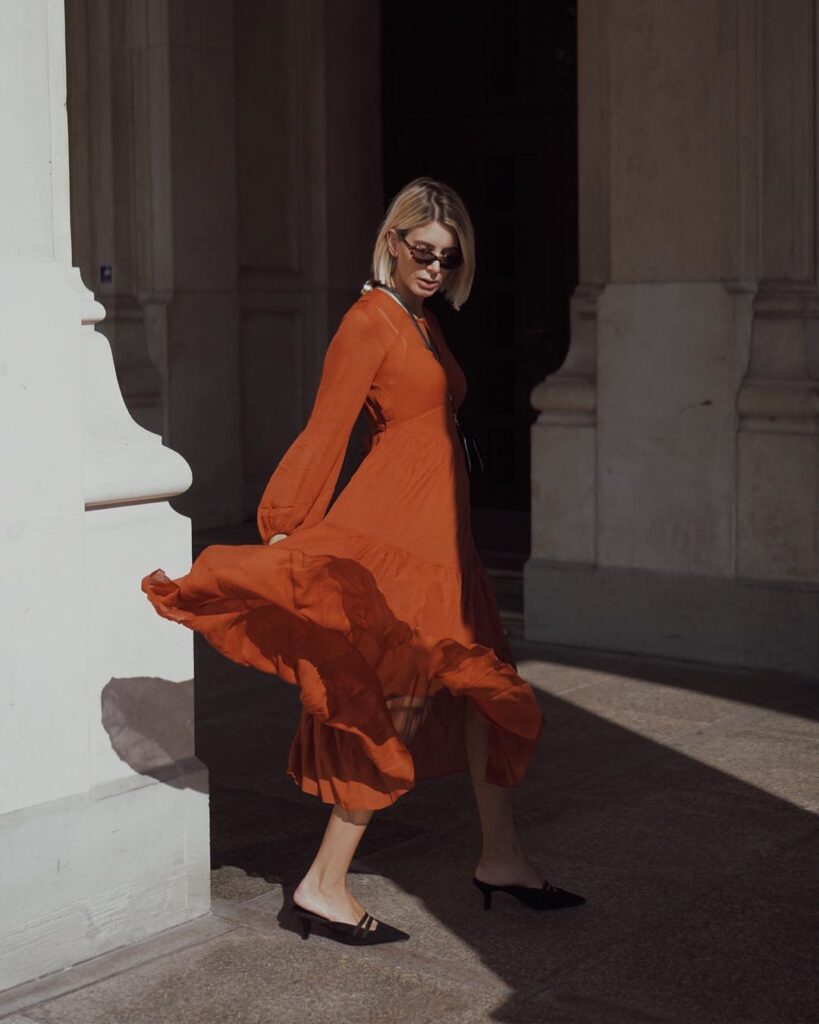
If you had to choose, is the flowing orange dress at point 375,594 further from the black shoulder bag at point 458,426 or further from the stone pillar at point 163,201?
the stone pillar at point 163,201

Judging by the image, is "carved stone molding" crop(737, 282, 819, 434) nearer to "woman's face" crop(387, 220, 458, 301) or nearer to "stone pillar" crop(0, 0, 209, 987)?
"woman's face" crop(387, 220, 458, 301)

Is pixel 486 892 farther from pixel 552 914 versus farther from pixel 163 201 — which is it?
pixel 163 201

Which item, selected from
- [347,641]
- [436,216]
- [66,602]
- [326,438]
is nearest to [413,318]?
[436,216]

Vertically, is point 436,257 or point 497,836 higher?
point 436,257

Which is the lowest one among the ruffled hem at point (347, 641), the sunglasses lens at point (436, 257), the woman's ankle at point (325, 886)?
the woman's ankle at point (325, 886)

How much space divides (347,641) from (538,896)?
1.04 metres

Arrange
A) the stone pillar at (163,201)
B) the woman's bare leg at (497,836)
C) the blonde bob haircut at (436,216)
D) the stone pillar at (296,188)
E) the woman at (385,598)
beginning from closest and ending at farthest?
the woman at (385,598), the blonde bob haircut at (436,216), the woman's bare leg at (497,836), the stone pillar at (163,201), the stone pillar at (296,188)

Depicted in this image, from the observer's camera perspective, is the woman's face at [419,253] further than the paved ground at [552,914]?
Yes

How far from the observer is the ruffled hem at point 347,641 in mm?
4262

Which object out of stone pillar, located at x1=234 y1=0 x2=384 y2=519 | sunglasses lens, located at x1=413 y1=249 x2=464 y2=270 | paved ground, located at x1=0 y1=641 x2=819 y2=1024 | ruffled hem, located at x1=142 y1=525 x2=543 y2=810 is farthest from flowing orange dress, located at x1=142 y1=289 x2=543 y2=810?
stone pillar, located at x1=234 y1=0 x2=384 y2=519

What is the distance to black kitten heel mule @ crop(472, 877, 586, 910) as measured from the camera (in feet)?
15.9

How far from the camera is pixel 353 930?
4574 millimetres

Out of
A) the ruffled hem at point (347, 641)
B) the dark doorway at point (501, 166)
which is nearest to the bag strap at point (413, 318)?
the ruffled hem at point (347, 641)

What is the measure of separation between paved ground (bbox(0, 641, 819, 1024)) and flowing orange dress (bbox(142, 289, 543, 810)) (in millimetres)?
435
